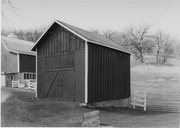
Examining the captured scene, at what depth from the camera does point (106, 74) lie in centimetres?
1861

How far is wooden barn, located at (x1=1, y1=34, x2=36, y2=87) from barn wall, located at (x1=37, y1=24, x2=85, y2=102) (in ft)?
34.4

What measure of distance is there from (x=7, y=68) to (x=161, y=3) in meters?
24.8

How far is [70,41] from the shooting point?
58.3ft

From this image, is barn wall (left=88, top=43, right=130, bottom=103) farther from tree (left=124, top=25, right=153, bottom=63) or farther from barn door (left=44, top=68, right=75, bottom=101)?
tree (left=124, top=25, right=153, bottom=63)

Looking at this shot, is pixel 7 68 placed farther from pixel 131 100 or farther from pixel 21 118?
pixel 21 118

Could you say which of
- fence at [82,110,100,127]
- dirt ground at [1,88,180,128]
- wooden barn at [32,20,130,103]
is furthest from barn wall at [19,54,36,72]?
fence at [82,110,100,127]

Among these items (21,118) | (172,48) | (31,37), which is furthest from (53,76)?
(31,37)

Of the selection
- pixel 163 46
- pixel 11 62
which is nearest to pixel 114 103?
pixel 11 62

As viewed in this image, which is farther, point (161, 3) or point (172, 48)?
point (172, 48)

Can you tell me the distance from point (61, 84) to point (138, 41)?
38.2 m

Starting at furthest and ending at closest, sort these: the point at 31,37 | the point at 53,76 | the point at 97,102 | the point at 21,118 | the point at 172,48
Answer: the point at 31,37, the point at 172,48, the point at 53,76, the point at 97,102, the point at 21,118

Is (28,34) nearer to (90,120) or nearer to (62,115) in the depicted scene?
(62,115)

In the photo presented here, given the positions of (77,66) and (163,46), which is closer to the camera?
(77,66)

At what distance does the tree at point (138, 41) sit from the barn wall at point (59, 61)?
107ft
